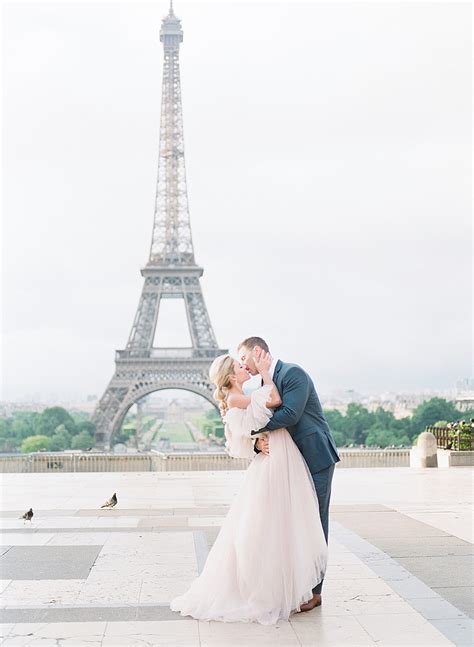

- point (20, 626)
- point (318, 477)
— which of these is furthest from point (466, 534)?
point (20, 626)

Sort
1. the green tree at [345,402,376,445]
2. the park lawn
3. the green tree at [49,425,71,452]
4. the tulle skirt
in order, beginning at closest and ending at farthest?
the tulle skirt < the green tree at [49,425,71,452] < the green tree at [345,402,376,445] < the park lawn

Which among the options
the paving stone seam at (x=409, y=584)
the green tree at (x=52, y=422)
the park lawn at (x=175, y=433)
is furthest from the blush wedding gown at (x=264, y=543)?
the park lawn at (x=175, y=433)

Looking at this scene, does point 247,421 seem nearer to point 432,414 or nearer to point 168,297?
point 168,297

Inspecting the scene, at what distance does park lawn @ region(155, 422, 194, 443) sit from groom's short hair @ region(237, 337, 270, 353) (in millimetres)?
136820

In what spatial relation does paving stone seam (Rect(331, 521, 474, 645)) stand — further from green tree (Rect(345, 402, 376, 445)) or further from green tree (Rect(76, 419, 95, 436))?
green tree (Rect(76, 419, 95, 436))

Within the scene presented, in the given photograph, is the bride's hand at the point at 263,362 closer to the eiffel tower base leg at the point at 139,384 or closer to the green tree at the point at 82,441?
the eiffel tower base leg at the point at 139,384

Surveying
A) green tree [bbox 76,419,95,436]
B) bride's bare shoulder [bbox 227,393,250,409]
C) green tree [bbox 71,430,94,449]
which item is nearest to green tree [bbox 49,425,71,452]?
green tree [bbox 76,419,95,436]

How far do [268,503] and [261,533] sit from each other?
0.20 meters

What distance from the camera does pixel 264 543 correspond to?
21.1ft

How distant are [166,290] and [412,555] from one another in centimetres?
6493

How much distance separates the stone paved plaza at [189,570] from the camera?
5.94 m

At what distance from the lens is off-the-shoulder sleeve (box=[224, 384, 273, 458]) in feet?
21.4

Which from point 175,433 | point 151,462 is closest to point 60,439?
point 151,462

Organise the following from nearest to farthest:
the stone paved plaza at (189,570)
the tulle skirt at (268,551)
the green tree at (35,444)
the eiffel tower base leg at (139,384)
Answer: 1. the stone paved plaza at (189,570)
2. the tulle skirt at (268,551)
3. the eiffel tower base leg at (139,384)
4. the green tree at (35,444)
